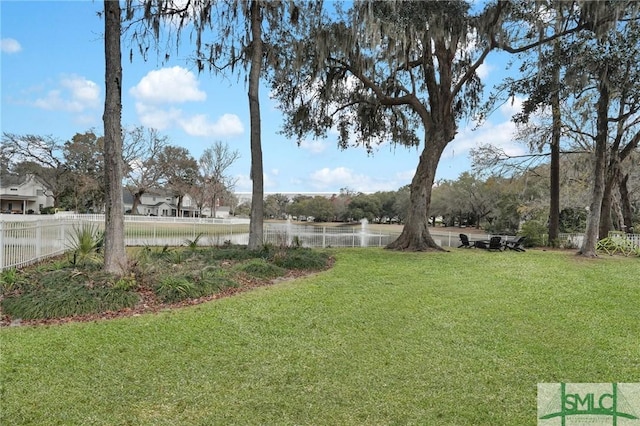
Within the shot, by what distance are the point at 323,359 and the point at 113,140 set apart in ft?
16.6

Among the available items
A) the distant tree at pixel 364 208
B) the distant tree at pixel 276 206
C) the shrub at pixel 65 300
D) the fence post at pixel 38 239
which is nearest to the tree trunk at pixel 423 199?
the shrub at pixel 65 300

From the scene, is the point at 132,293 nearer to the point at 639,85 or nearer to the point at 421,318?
the point at 421,318

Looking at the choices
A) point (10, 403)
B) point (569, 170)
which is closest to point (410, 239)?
point (10, 403)

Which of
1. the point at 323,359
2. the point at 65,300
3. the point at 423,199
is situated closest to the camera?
the point at 323,359

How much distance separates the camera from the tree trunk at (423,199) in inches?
552

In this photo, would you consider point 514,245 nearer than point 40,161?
Yes

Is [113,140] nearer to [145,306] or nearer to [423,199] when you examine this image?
[145,306]

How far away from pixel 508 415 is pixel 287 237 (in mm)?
13158

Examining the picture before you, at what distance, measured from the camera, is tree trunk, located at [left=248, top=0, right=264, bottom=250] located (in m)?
10.9

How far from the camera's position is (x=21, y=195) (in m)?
42.9

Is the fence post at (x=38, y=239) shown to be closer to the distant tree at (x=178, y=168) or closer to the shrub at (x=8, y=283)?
the shrub at (x=8, y=283)

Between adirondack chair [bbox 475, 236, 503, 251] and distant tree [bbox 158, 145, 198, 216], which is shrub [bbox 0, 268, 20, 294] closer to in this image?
adirondack chair [bbox 475, 236, 503, 251]

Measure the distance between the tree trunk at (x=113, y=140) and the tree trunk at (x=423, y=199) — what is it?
373 inches

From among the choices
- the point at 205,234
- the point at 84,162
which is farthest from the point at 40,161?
the point at 205,234
